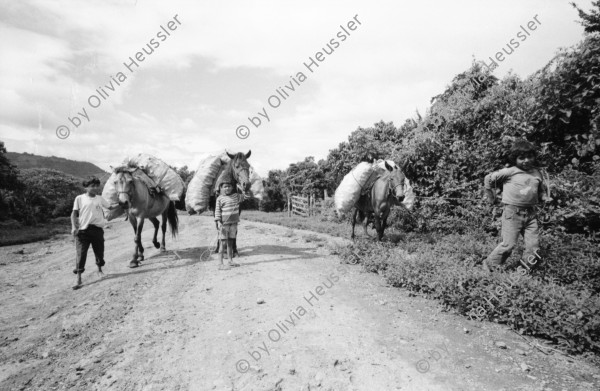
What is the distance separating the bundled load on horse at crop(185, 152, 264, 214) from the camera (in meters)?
7.51

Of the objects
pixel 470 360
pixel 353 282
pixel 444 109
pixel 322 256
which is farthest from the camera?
pixel 444 109

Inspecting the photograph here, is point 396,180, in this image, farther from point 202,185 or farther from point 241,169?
point 202,185

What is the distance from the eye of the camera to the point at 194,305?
186 inches

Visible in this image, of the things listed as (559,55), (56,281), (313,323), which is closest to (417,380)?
(313,323)

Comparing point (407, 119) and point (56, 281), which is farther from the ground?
point (407, 119)

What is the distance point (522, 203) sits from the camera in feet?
15.3

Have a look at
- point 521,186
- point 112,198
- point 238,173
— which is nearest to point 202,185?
point 238,173

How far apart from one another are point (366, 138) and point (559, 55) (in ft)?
27.3

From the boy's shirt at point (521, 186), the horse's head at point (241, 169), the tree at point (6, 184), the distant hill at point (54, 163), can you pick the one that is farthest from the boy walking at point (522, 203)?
the distant hill at point (54, 163)

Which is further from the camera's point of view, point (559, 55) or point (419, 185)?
point (419, 185)

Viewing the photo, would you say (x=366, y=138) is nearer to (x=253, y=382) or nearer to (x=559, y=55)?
(x=559, y=55)

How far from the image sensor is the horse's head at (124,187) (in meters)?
6.73

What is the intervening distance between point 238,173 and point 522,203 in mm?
5566

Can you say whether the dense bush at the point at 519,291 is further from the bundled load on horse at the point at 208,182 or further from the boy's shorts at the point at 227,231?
the bundled load on horse at the point at 208,182
